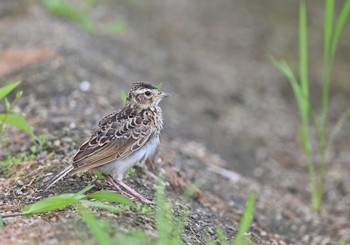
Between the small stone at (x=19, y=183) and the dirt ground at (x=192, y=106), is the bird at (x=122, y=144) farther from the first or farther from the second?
the small stone at (x=19, y=183)

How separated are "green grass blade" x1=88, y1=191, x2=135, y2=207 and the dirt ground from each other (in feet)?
0.42

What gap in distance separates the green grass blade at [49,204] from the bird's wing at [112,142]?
0.69 m

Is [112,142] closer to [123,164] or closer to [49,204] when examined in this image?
[123,164]

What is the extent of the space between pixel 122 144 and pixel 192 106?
16.5 ft

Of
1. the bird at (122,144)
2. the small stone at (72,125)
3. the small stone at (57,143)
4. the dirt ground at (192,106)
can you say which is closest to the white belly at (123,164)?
the bird at (122,144)

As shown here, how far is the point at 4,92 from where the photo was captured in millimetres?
5672

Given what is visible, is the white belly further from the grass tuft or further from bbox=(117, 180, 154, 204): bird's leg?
the grass tuft

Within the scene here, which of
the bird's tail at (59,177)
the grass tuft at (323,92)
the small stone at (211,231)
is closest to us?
the bird's tail at (59,177)

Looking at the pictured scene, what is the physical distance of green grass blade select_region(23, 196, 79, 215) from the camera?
468cm

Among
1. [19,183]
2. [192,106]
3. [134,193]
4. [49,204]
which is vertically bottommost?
[49,204]

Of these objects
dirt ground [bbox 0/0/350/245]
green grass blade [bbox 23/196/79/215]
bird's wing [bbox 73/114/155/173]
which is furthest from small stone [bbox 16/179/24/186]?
green grass blade [bbox 23/196/79/215]

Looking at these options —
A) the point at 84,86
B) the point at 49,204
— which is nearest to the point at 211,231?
the point at 49,204

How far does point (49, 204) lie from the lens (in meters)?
4.72

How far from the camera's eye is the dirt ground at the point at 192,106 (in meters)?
6.29
